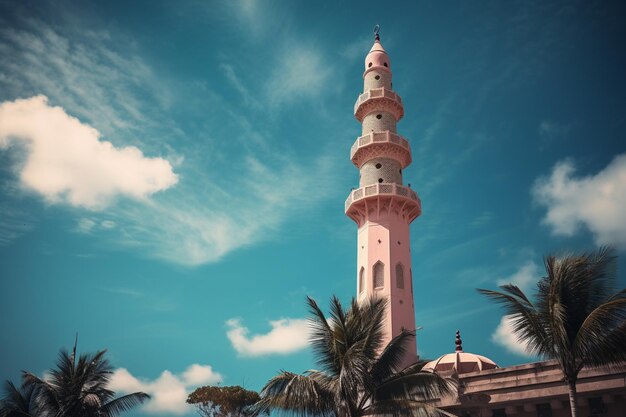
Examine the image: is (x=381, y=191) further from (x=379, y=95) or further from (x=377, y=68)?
(x=377, y=68)

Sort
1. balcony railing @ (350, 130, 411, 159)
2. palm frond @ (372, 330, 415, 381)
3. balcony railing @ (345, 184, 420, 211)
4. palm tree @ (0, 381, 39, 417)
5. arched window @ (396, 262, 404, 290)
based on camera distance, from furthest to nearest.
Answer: balcony railing @ (350, 130, 411, 159)
balcony railing @ (345, 184, 420, 211)
arched window @ (396, 262, 404, 290)
palm tree @ (0, 381, 39, 417)
palm frond @ (372, 330, 415, 381)

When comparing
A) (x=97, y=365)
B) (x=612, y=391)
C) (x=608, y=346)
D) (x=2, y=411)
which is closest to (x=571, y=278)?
(x=608, y=346)

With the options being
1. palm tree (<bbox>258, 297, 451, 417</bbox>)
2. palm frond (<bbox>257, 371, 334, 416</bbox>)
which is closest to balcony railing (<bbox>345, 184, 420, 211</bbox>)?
palm tree (<bbox>258, 297, 451, 417</bbox>)

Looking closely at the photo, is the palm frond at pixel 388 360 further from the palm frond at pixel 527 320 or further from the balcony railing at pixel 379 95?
the balcony railing at pixel 379 95

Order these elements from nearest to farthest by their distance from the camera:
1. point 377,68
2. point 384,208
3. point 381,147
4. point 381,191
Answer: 1. point 381,191
2. point 384,208
3. point 381,147
4. point 377,68

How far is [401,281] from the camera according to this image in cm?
3469

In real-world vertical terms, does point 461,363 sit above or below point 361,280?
below

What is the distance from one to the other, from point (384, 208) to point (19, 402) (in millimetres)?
23563

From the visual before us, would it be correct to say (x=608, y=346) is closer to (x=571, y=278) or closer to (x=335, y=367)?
(x=571, y=278)

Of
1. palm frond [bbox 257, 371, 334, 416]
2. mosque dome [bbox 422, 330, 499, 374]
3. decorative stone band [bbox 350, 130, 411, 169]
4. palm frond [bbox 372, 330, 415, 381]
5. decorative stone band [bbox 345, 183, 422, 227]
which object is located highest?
decorative stone band [bbox 350, 130, 411, 169]

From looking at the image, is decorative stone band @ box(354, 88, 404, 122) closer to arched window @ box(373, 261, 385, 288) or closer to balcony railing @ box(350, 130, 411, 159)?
balcony railing @ box(350, 130, 411, 159)

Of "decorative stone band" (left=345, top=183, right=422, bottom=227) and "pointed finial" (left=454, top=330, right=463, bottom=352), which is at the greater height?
"decorative stone band" (left=345, top=183, right=422, bottom=227)

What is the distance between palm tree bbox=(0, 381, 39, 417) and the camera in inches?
1094

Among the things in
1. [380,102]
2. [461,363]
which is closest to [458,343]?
[461,363]
